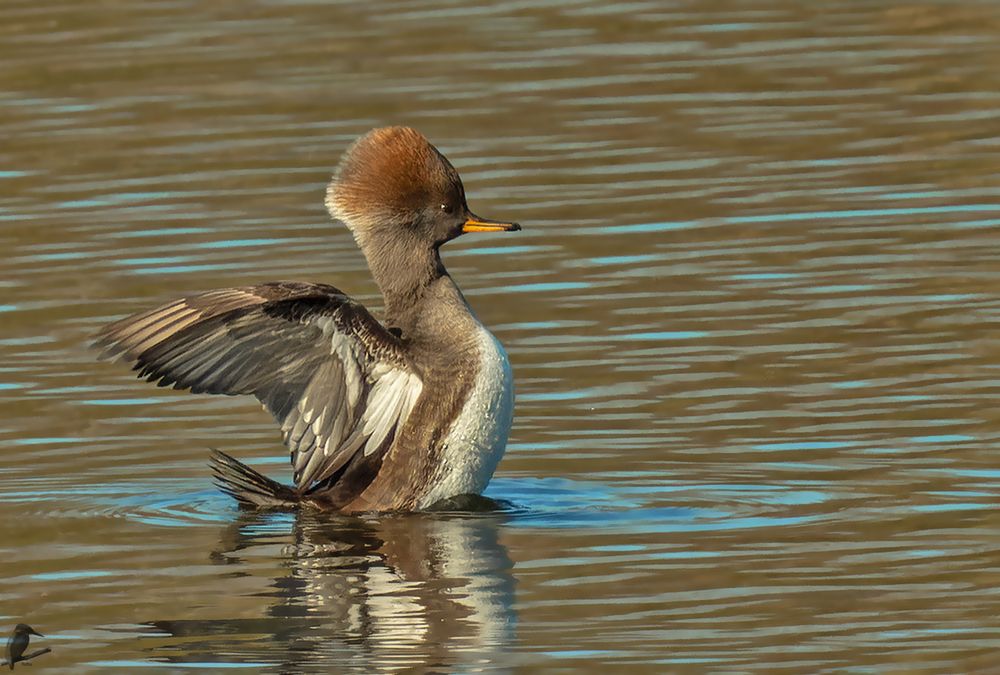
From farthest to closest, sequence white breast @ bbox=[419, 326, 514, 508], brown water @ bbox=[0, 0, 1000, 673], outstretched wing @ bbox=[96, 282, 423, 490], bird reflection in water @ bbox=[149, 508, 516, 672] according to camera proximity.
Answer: white breast @ bbox=[419, 326, 514, 508], outstretched wing @ bbox=[96, 282, 423, 490], brown water @ bbox=[0, 0, 1000, 673], bird reflection in water @ bbox=[149, 508, 516, 672]

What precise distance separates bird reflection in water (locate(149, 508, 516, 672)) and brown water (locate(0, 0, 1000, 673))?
0.02 meters

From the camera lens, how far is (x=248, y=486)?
9.46 metres

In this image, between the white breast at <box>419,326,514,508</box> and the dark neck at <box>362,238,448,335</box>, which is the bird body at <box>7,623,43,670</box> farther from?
the dark neck at <box>362,238,448,335</box>

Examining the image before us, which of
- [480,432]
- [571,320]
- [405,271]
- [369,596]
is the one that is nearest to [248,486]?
[480,432]

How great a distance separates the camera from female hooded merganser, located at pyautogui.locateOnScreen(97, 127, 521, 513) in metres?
8.95

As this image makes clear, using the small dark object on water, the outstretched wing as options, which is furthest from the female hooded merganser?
the small dark object on water

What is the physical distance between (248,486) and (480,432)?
91 cm

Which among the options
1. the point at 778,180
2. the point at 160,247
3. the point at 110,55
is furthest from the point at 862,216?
the point at 110,55

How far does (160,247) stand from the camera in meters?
13.4

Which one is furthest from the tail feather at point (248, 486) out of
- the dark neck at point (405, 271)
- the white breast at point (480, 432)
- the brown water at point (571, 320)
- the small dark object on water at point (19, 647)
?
the small dark object on water at point (19, 647)

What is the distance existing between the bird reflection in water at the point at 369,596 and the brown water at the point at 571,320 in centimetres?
2

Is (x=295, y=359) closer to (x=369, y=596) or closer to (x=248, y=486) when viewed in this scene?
(x=248, y=486)

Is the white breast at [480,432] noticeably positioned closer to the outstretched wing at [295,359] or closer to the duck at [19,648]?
the outstretched wing at [295,359]

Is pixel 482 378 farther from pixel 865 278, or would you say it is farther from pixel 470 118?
pixel 470 118
